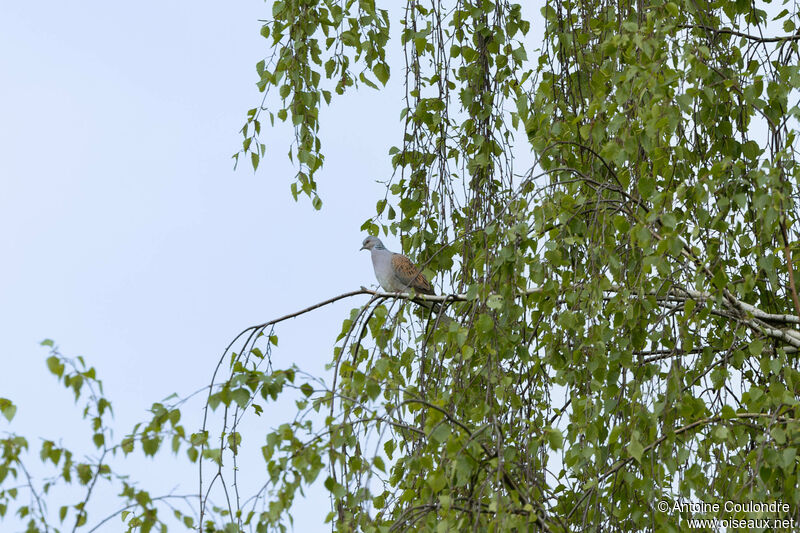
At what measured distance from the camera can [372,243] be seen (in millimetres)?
5504

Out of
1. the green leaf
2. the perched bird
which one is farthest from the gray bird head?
the green leaf

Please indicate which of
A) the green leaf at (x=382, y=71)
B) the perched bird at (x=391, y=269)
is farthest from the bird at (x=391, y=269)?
the green leaf at (x=382, y=71)

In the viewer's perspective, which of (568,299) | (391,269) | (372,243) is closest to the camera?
(568,299)

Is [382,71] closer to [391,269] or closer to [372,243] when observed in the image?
[391,269]

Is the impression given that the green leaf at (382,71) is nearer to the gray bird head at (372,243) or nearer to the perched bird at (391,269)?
the perched bird at (391,269)

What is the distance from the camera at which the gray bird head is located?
5411 millimetres

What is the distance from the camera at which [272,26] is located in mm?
3826

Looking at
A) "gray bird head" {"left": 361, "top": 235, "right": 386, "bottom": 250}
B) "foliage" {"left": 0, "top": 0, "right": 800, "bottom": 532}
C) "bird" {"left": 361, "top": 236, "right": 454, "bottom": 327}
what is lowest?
"foliage" {"left": 0, "top": 0, "right": 800, "bottom": 532}

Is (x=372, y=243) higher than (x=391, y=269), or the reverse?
(x=372, y=243)

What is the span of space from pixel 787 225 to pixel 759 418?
0.66m

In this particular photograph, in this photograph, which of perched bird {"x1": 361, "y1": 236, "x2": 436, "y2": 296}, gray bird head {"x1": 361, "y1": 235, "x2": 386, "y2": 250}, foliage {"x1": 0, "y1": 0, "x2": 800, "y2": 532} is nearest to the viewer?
foliage {"x1": 0, "y1": 0, "x2": 800, "y2": 532}

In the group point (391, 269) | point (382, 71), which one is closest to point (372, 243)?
point (391, 269)

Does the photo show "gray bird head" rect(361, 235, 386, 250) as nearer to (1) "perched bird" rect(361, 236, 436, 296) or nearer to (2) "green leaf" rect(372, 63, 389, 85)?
(1) "perched bird" rect(361, 236, 436, 296)

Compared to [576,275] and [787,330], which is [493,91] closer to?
[576,275]
